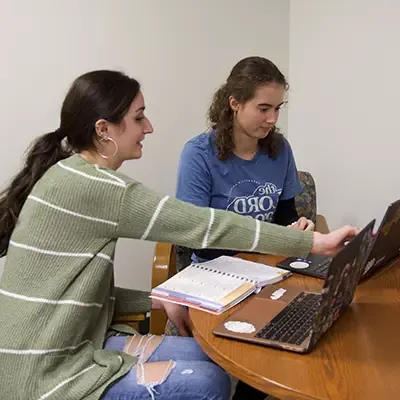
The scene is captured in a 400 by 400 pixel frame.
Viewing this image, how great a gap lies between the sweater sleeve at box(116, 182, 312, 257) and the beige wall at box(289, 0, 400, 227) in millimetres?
1217

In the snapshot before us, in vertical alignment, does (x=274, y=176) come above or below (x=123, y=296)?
above

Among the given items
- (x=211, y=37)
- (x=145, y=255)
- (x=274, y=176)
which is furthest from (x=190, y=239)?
(x=211, y=37)

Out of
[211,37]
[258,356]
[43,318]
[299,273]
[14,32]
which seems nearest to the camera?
[258,356]

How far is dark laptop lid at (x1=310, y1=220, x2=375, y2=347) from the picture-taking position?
35.2 inches

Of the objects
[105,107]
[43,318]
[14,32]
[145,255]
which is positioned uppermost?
[14,32]

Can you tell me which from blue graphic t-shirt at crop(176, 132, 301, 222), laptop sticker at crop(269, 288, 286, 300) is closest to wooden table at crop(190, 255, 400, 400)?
laptop sticker at crop(269, 288, 286, 300)

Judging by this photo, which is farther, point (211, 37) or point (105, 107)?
point (211, 37)

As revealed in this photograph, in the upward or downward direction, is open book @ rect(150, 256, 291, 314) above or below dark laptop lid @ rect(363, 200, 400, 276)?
below

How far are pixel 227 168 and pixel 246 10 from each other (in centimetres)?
107

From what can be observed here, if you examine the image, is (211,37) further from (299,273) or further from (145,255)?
(299,273)

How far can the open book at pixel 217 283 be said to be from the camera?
1200 mm

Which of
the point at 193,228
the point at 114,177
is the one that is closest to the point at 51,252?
the point at 114,177

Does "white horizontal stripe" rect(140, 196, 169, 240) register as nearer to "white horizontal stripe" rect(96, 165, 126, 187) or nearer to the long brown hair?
"white horizontal stripe" rect(96, 165, 126, 187)

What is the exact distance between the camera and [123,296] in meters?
1.48
